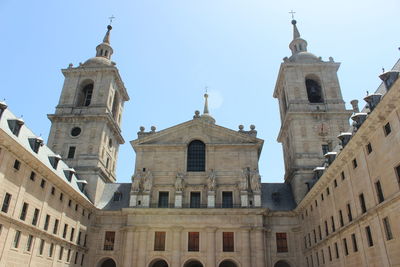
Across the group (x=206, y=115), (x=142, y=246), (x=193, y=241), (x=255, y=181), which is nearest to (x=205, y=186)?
(x=255, y=181)

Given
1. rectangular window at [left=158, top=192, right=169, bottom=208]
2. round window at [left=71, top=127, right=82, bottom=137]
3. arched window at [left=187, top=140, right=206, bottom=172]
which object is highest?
round window at [left=71, top=127, right=82, bottom=137]

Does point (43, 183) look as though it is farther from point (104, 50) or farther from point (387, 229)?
point (104, 50)

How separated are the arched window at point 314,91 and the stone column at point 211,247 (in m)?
25.8

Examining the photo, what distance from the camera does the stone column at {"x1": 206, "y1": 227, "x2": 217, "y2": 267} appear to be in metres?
37.0

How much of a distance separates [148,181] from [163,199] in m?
2.94

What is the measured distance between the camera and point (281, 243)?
3962cm

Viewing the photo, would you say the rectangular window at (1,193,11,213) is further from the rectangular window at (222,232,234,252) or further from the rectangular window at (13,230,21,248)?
the rectangular window at (222,232,234,252)

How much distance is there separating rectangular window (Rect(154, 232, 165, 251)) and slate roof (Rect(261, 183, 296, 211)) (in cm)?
1322

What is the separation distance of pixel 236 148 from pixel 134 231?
54.4 feet

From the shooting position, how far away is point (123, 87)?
57.1 m

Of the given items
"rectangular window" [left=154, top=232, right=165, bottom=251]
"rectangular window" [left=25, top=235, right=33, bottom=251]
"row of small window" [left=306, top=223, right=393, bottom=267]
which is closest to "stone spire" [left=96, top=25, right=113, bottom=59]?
"rectangular window" [left=154, top=232, right=165, bottom=251]

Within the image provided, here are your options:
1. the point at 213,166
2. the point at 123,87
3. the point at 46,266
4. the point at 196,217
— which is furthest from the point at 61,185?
the point at 123,87

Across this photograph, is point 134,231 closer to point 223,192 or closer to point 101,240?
point 101,240

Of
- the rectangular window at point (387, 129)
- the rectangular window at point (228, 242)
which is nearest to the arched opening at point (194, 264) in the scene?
the rectangular window at point (228, 242)
